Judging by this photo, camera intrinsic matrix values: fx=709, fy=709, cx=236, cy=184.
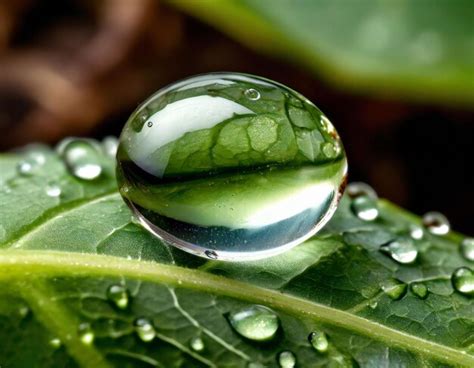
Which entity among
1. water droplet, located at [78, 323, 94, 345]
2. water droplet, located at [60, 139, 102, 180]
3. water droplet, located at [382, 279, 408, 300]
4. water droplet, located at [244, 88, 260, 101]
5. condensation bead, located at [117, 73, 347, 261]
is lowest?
water droplet, located at [60, 139, 102, 180]

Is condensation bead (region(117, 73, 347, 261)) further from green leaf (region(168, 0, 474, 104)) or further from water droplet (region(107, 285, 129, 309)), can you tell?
green leaf (region(168, 0, 474, 104))

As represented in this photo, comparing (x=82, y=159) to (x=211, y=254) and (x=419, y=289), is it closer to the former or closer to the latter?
(x=211, y=254)

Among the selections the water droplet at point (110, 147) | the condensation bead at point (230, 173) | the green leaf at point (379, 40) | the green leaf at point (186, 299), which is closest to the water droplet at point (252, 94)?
the condensation bead at point (230, 173)

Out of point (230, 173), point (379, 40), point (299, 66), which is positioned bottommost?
point (299, 66)

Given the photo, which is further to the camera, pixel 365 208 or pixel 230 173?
pixel 365 208

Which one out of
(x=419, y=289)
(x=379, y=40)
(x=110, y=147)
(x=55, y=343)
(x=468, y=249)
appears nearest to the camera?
(x=55, y=343)

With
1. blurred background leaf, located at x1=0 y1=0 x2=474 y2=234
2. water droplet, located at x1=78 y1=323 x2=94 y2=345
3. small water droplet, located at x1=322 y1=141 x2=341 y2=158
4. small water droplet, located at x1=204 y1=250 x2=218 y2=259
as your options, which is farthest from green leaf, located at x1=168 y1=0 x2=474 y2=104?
water droplet, located at x1=78 y1=323 x2=94 y2=345

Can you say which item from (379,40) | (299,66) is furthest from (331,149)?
(299,66)
